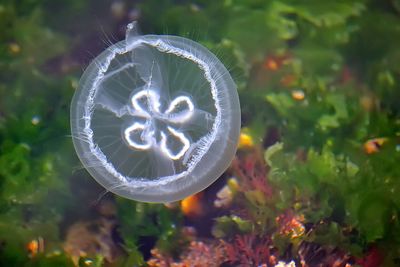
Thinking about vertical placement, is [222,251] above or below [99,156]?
below

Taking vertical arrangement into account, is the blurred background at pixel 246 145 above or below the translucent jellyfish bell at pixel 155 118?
below

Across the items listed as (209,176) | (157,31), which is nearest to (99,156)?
(209,176)

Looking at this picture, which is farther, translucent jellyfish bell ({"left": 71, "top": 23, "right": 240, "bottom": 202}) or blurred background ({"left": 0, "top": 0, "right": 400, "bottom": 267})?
blurred background ({"left": 0, "top": 0, "right": 400, "bottom": 267})

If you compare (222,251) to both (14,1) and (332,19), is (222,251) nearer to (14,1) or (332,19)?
(332,19)

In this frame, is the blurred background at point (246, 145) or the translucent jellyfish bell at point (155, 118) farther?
the blurred background at point (246, 145)
